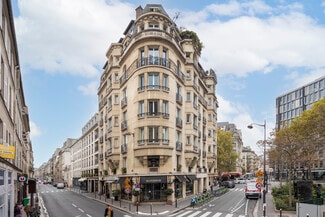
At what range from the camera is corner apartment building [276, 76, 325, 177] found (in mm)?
97500

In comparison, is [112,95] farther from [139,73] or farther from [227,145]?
[227,145]

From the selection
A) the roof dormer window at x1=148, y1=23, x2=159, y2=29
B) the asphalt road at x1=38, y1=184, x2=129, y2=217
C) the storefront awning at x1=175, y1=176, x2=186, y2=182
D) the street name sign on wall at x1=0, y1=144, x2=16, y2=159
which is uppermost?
the roof dormer window at x1=148, y1=23, x2=159, y2=29

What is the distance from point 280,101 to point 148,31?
92057 millimetres

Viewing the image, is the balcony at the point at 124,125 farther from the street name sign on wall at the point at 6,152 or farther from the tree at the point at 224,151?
the tree at the point at 224,151

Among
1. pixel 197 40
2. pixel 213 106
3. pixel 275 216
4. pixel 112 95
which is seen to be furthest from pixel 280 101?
pixel 275 216

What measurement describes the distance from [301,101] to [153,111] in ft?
270

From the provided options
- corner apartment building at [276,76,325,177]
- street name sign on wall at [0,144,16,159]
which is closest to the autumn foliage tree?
street name sign on wall at [0,144,16,159]

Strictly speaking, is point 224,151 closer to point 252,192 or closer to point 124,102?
point 252,192

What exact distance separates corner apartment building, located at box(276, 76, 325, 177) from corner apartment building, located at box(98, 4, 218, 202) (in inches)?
2106

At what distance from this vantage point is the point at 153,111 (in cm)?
3862

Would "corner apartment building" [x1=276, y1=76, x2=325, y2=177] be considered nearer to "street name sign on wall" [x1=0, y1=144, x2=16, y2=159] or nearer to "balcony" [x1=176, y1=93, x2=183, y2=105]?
"balcony" [x1=176, y1=93, x2=183, y2=105]

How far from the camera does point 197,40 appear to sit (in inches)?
2160

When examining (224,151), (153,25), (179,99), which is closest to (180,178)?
(179,99)

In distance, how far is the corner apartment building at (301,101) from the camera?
320 feet
